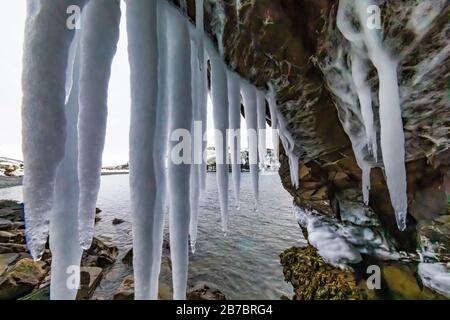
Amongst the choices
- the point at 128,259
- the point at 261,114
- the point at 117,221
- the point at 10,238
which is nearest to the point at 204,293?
the point at 128,259

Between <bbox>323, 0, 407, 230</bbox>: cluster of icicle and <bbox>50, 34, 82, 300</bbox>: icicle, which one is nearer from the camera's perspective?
<bbox>50, 34, 82, 300</bbox>: icicle

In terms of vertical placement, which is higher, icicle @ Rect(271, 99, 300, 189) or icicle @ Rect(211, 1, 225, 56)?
icicle @ Rect(211, 1, 225, 56)

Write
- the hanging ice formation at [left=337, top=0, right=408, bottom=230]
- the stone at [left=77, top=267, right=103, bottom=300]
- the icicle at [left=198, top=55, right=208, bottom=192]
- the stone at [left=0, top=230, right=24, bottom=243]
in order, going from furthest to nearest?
1. the stone at [left=0, top=230, right=24, bottom=243]
2. the stone at [left=77, top=267, right=103, bottom=300]
3. the icicle at [left=198, top=55, right=208, bottom=192]
4. the hanging ice formation at [left=337, top=0, right=408, bottom=230]

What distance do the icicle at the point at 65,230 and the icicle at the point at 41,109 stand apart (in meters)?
0.11

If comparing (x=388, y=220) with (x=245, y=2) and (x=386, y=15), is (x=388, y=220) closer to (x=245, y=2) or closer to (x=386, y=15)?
(x=386, y=15)

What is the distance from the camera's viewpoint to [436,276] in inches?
72.8

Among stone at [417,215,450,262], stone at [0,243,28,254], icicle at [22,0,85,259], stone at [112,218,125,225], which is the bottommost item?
stone at [112,218,125,225]

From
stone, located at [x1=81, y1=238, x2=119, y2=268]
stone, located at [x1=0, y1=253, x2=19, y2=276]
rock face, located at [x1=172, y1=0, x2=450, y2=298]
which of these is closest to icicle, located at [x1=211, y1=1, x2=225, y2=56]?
rock face, located at [x1=172, y1=0, x2=450, y2=298]

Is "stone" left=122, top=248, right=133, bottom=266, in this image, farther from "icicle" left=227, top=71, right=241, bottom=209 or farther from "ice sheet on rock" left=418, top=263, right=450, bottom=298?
"ice sheet on rock" left=418, top=263, right=450, bottom=298

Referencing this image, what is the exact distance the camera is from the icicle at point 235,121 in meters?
1.26

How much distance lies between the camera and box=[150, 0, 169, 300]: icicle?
72 centimetres

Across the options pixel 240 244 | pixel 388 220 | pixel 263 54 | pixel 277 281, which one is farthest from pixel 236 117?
pixel 240 244

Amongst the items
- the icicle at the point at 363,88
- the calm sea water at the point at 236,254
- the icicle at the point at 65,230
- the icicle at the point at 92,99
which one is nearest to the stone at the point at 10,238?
the calm sea water at the point at 236,254

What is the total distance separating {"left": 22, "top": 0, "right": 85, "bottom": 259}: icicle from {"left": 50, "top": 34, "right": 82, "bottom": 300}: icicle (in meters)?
0.11
